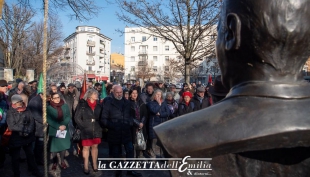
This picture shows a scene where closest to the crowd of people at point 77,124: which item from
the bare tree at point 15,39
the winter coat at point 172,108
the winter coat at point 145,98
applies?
the winter coat at point 172,108

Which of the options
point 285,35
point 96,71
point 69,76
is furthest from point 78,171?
point 96,71

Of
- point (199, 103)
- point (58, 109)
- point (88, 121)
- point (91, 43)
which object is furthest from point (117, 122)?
point (91, 43)

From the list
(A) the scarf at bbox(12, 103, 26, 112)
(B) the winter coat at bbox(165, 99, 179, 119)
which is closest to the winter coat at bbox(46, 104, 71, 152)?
(A) the scarf at bbox(12, 103, 26, 112)

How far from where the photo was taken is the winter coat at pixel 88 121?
5641 mm

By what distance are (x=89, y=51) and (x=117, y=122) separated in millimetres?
67950

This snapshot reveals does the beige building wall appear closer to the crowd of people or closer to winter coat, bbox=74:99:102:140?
the crowd of people

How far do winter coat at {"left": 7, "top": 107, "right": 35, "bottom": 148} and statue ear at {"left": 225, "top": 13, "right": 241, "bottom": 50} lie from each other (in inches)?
201

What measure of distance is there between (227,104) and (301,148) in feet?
1.14

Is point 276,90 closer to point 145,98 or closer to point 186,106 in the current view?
point 186,106

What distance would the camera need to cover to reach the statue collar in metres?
1.08

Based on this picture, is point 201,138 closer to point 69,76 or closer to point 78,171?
point 78,171

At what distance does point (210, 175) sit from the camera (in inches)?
47.5

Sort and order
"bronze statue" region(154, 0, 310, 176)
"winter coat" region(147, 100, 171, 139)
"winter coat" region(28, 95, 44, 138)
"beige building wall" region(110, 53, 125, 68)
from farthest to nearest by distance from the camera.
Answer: "beige building wall" region(110, 53, 125, 68) → "winter coat" region(147, 100, 171, 139) → "winter coat" region(28, 95, 44, 138) → "bronze statue" region(154, 0, 310, 176)

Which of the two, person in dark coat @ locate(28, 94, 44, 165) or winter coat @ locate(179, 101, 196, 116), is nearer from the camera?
person in dark coat @ locate(28, 94, 44, 165)
